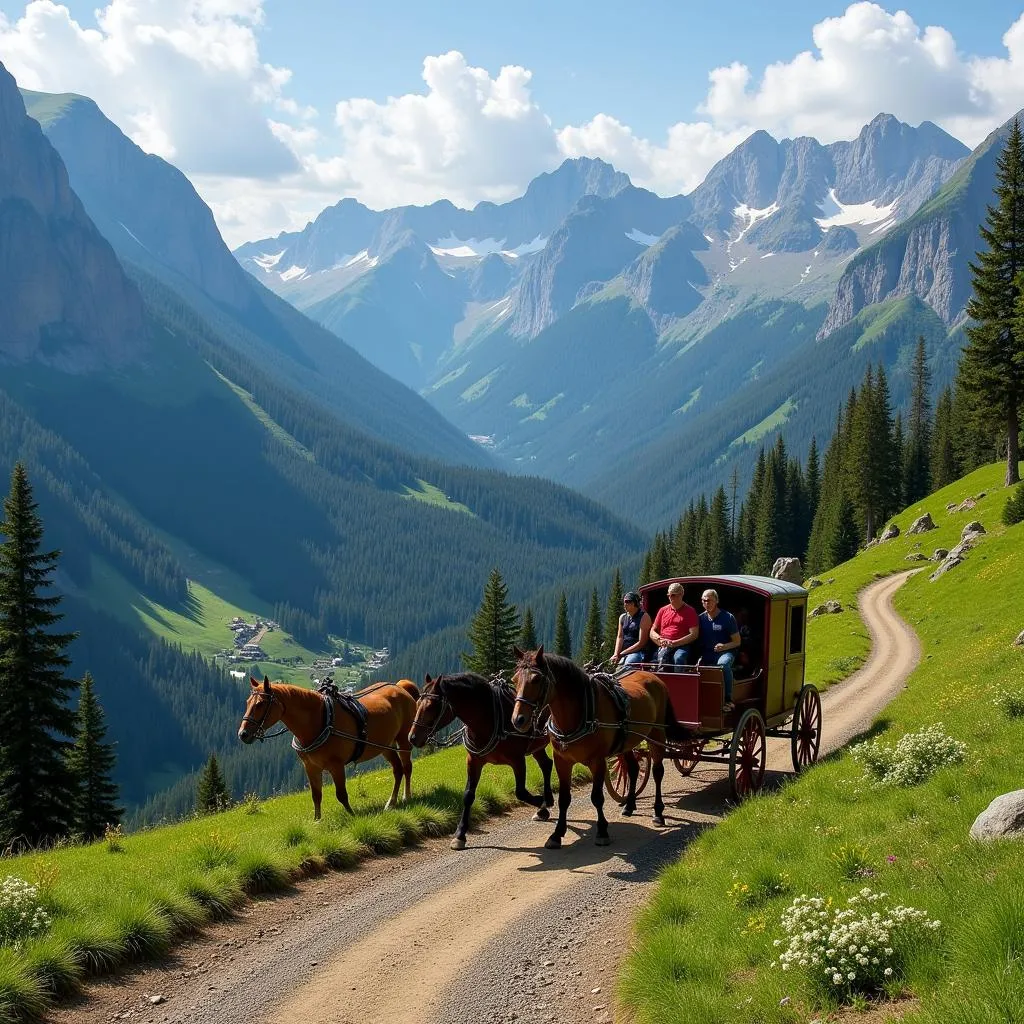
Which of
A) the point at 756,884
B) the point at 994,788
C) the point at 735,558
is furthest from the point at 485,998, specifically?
the point at 735,558

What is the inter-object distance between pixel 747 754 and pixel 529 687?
259 inches

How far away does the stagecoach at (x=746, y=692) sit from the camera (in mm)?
17875

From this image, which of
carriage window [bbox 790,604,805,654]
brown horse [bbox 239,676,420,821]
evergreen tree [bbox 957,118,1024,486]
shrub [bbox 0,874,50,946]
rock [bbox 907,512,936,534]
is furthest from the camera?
rock [bbox 907,512,936,534]

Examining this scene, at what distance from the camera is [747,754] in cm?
1869

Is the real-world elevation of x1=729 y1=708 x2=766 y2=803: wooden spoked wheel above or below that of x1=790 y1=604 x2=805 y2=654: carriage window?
below

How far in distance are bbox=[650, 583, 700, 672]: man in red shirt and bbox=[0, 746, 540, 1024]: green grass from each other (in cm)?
441

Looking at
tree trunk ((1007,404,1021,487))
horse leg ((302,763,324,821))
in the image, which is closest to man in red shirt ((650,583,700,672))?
horse leg ((302,763,324,821))

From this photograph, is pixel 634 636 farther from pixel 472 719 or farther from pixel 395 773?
pixel 395 773

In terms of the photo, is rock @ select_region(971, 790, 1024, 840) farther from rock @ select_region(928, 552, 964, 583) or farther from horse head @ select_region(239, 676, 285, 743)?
rock @ select_region(928, 552, 964, 583)

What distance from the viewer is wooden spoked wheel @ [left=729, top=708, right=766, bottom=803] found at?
1786 cm

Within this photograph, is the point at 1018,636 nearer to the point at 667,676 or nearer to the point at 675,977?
the point at 667,676

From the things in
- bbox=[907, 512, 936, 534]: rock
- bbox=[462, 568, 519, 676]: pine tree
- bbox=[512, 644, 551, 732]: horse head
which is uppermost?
bbox=[907, 512, 936, 534]: rock

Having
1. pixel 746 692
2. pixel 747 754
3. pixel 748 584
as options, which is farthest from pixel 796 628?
pixel 747 754

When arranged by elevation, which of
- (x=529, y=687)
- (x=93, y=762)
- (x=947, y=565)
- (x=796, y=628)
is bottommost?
(x=93, y=762)
